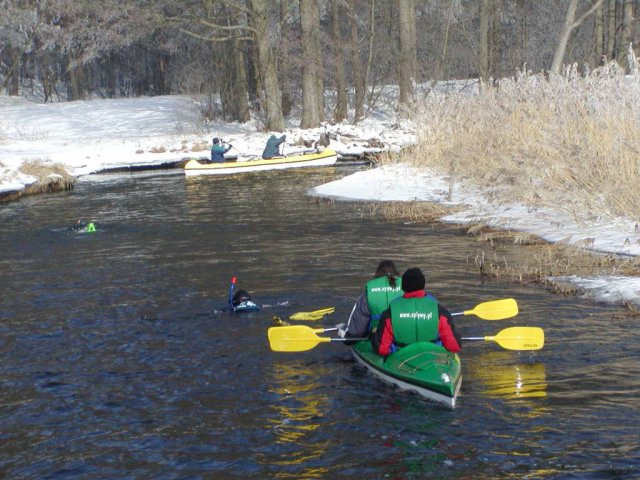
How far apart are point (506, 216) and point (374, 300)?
7.62 metres

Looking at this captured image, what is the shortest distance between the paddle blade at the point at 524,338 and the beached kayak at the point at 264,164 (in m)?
18.6

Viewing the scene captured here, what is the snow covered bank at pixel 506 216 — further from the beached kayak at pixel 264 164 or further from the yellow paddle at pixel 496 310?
the beached kayak at pixel 264 164

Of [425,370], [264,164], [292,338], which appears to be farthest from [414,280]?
[264,164]

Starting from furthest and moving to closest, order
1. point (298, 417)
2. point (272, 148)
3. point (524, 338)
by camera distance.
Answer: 1. point (272, 148)
2. point (524, 338)
3. point (298, 417)

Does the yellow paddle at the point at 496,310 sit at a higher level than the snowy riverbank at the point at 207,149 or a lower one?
lower

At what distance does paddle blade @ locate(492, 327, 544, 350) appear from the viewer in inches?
313

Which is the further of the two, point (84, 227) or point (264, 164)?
point (264, 164)

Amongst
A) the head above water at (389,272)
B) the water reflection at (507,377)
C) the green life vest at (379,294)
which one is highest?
the head above water at (389,272)

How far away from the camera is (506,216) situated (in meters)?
15.2

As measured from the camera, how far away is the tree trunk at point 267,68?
31.3 metres

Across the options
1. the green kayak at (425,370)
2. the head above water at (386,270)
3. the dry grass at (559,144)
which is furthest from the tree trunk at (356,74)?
the green kayak at (425,370)

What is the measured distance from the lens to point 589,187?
13.1m

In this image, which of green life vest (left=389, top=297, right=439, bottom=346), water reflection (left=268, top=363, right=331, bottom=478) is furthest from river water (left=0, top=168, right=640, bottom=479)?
green life vest (left=389, top=297, right=439, bottom=346)

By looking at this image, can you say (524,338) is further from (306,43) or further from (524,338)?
(306,43)
